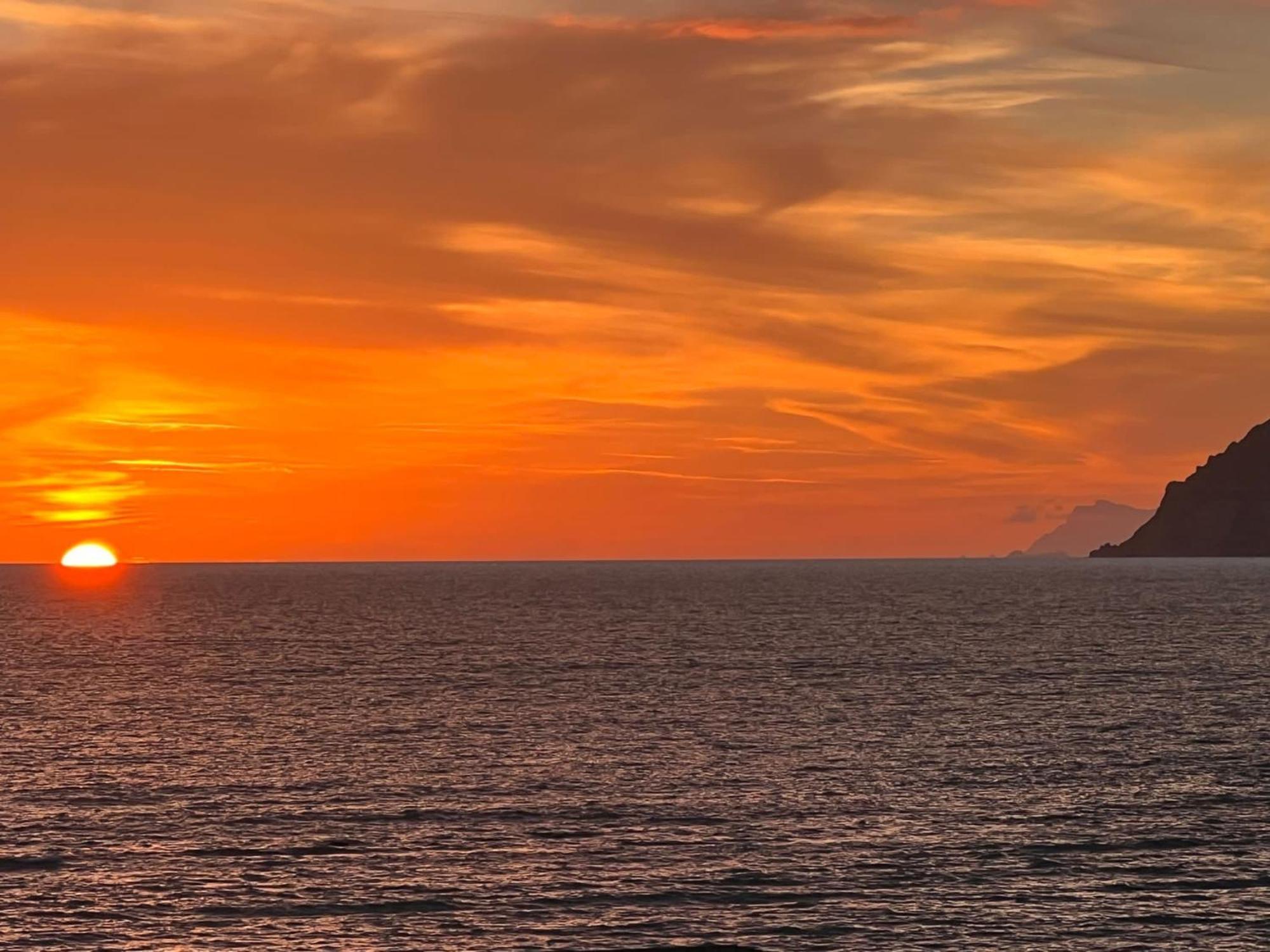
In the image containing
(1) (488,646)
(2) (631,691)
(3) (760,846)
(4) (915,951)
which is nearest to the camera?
(4) (915,951)

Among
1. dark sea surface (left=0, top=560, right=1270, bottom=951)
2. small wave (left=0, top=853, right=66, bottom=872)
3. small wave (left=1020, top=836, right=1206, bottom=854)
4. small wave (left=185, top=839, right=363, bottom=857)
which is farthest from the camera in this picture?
small wave (left=1020, top=836, right=1206, bottom=854)

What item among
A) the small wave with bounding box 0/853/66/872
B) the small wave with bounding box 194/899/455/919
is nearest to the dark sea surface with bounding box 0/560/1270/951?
the small wave with bounding box 194/899/455/919

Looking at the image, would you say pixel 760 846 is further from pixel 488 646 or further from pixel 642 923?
pixel 488 646

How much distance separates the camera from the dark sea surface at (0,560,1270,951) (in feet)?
150

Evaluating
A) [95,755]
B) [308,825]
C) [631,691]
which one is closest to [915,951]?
[308,825]

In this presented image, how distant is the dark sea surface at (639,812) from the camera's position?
4581 centimetres

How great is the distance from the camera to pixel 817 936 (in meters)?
44.3

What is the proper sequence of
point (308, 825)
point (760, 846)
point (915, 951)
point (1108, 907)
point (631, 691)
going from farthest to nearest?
point (631, 691)
point (308, 825)
point (760, 846)
point (1108, 907)
point (915, 951)

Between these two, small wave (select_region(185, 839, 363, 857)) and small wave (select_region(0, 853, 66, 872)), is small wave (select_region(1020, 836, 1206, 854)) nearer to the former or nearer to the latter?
small wave (select_region(185, 839, 363, 857))

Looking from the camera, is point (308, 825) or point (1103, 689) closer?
point (308, 825)

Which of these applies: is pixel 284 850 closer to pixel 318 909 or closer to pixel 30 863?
pixel 318 909

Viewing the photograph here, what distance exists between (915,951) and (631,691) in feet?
224

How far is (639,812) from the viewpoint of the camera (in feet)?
202

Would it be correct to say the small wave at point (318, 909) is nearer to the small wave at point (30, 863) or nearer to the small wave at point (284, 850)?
the small wave at point (284, 850)
